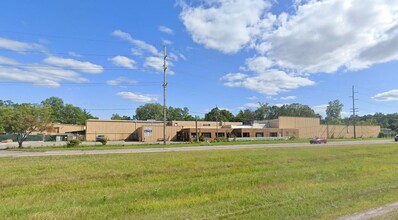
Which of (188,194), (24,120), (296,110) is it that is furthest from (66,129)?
(296,110)

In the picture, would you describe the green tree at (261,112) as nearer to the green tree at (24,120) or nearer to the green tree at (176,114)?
the green tree at (176,114)

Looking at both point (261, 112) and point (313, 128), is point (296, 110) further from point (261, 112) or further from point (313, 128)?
point (313, 128)

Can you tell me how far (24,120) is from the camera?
127 feet

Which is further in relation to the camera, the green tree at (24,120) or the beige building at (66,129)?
the beige building at (66,129)

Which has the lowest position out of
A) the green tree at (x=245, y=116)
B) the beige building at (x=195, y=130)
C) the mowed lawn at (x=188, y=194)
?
the mowed lawn at (x=188, y=194)

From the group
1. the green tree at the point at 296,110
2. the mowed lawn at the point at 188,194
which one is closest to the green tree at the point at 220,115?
the green tree at the point at 296,110

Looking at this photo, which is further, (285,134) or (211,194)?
(285,134)

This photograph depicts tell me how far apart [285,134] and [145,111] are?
8015 cm

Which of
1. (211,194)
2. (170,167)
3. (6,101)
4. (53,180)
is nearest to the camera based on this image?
(211,194)

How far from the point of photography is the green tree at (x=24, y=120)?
38625mm

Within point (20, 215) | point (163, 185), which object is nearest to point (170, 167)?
point (163, 185)

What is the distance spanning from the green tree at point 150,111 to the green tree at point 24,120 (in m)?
102

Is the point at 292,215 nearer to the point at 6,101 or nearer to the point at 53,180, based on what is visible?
the point at 53,180

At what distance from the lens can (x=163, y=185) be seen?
993cm
